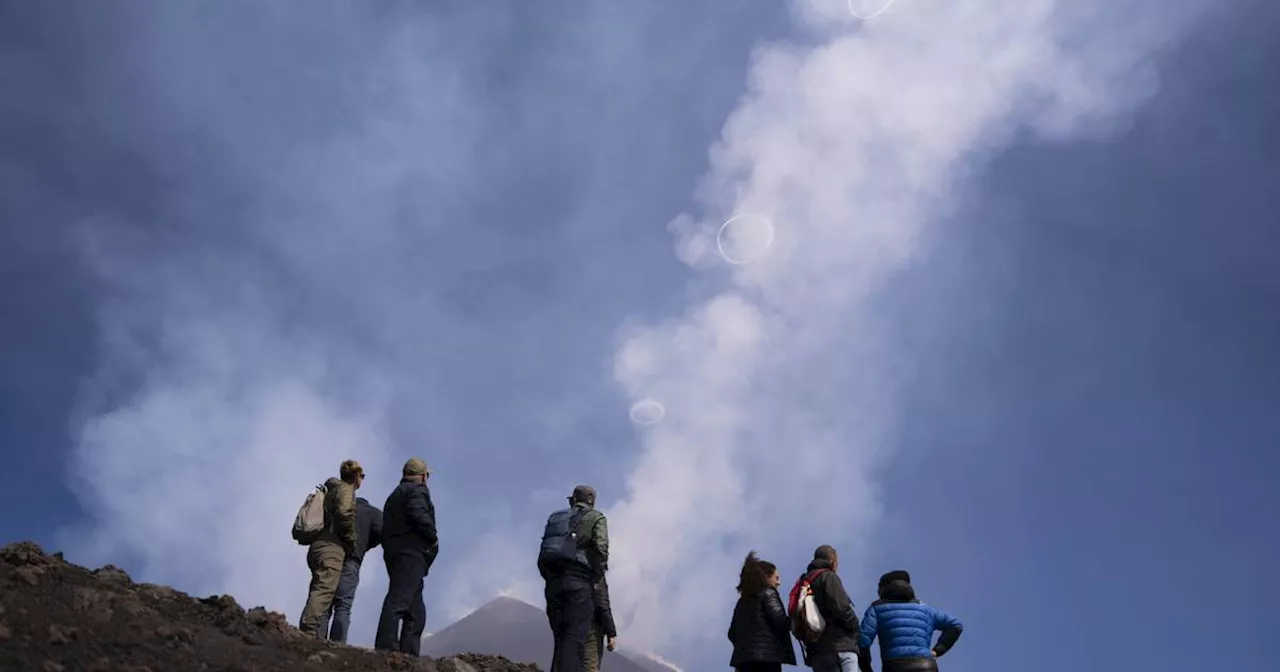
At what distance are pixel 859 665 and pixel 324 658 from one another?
5.48 metres

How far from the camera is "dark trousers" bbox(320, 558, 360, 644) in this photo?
36.5ft

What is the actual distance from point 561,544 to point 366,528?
305 cm

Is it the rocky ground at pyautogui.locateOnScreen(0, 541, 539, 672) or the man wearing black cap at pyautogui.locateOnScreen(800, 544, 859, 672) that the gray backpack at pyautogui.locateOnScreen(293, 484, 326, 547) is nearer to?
the rocky ground at pyautogui.locateOnScreen(0, 541, 539, 672)

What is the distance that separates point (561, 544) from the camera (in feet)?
32.8

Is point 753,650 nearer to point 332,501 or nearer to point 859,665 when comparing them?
point 859,665

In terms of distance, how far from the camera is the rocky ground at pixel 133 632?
23.7 ft

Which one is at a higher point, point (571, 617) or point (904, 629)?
point (571, 617)

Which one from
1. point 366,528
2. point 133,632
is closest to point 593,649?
point 366,528

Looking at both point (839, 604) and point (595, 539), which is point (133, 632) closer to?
point (595, 539)

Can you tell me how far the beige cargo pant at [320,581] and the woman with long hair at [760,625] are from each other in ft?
16.7

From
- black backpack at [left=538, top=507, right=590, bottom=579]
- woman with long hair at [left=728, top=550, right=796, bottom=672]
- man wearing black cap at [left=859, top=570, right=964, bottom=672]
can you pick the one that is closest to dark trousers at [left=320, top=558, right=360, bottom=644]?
black backpack at [left=538, top=507, right=590, bottom=579]

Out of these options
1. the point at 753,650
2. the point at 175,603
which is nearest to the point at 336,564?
the point at 175,603

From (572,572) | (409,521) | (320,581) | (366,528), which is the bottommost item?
(572,572)

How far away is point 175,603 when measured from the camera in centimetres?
990
